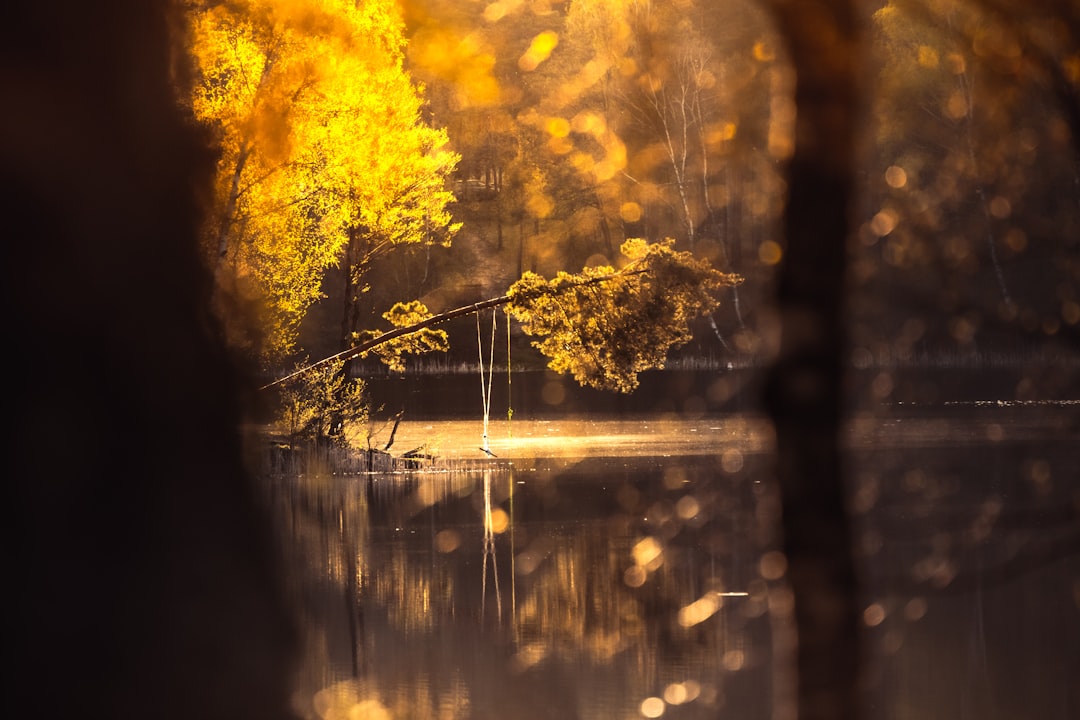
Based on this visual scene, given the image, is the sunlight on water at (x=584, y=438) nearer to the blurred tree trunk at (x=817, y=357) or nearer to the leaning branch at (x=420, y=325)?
the leaning branch at (x=420, y=325)

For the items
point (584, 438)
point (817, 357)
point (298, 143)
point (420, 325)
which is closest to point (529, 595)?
point (420, 325)

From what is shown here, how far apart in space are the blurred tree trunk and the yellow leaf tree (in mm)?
11741

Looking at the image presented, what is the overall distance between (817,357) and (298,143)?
1721 cm

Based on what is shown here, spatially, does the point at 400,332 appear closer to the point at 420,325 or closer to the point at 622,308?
the point at 420,325

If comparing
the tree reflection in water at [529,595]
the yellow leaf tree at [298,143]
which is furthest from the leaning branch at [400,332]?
the tree reflection in water at [529,595]

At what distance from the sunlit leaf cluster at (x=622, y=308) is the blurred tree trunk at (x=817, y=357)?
14338 millimetres

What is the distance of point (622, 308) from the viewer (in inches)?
700

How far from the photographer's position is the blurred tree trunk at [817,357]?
2902mm

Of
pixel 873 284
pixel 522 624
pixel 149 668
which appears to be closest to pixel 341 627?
pixel 522 624

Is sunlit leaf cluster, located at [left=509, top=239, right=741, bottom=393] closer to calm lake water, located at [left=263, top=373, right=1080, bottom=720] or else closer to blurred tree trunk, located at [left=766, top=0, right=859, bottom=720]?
calm lake water, located at [left=263, top=373, right=1080, bottom=720]

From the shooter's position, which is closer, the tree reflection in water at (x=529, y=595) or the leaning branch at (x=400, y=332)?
the tree reflection in water at (x=529, y=595)

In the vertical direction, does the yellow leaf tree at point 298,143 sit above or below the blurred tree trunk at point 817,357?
above

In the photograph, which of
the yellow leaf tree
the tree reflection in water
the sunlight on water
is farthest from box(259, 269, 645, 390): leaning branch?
the sunlight on water

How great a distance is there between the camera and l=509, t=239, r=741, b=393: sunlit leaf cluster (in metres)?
17.6
